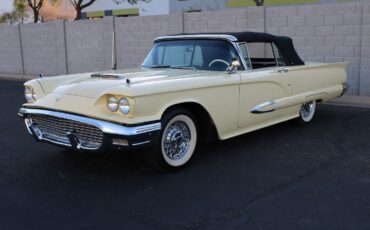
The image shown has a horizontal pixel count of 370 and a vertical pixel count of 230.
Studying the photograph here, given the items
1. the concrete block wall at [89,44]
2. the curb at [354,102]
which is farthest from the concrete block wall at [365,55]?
the concrete block wall at [89,44]

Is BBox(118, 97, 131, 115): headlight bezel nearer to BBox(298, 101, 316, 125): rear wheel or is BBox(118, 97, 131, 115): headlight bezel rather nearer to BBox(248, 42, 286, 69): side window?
BBox(248, 42, 286, 69): side window

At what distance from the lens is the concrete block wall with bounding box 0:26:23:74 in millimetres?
19703

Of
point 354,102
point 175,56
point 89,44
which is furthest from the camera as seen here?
point 89,44

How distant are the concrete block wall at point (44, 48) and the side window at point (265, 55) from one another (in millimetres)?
12169

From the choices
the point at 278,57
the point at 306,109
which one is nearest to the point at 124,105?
the point at 278,57

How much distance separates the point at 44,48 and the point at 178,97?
14610 millimetres

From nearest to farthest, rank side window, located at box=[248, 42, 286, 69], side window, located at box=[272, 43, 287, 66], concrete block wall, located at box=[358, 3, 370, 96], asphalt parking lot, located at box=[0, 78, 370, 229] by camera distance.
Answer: asphalt parking lot, located at box=[0, 78, 370, 229]
side window, located at box=[248, 42, 286, 69]
side window, located at box=[272, 43, 287, 66]
concrete block wall, located at box=[358, 3, 370, 96]

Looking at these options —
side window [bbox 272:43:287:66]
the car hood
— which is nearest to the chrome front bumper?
the car hood

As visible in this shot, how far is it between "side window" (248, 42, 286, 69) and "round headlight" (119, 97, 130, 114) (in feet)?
7.96

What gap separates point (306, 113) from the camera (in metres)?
7.57

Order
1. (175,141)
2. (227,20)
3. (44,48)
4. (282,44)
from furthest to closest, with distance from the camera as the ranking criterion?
(44,48), (227,20), (282,44), (175,141)

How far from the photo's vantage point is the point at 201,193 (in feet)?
14.9

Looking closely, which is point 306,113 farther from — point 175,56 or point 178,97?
point 178,97

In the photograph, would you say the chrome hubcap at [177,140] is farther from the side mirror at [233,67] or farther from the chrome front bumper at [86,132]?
the side mirror at [233,67]
